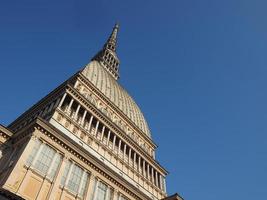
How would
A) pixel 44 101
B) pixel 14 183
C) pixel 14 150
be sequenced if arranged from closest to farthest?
pixel 14 183, pixel 14 150, pixel 44 101

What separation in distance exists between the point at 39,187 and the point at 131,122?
2745 centimetres

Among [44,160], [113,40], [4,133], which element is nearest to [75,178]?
[44,160]

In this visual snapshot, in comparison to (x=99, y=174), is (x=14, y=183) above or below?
below

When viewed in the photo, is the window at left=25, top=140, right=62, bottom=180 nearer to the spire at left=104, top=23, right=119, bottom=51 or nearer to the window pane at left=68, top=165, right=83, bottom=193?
the window pane at left=68, top=165, right=83, bottom=193

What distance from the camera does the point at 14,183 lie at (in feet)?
74.4

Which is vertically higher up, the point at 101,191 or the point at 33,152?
the point at 33,152

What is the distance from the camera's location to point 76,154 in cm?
3000

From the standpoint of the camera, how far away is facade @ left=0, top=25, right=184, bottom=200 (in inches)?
981

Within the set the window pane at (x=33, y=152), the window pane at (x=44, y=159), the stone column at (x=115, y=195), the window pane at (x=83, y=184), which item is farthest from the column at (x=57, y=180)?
the stone column at (x=115, y=195)

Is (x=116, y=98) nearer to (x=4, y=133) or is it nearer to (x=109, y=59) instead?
(x=4, y=133)

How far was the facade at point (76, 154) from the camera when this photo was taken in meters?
24.9

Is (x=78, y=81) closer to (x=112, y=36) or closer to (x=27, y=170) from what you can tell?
(x=27, y=170)

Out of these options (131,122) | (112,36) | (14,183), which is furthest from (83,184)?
(112,36)

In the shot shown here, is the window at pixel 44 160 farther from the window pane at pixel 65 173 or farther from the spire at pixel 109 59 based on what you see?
the spire at pixel 109 59
